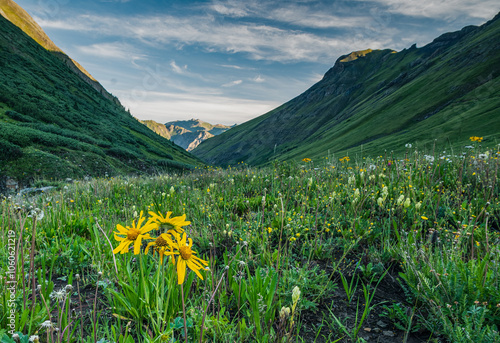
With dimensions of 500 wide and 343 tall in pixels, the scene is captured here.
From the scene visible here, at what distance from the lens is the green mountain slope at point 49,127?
22594mm

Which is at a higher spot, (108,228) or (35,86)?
(35,86)

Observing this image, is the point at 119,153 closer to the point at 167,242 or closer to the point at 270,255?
the point at 270,255

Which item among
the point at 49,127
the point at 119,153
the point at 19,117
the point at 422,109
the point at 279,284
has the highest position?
the point at 422,109

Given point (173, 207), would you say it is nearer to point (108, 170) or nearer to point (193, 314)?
point (193, 314)

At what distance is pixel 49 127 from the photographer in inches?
1405

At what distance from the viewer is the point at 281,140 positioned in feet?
555

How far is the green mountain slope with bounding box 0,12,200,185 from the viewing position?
2259 cm

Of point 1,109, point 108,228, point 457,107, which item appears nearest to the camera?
point 108,228

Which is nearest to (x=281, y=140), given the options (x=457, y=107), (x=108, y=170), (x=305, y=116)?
(x=305, y=116)

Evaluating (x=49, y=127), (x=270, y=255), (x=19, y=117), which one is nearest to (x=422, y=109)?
(x=49, y=127)

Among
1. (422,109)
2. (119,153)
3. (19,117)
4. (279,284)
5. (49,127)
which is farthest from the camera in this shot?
(422,109)

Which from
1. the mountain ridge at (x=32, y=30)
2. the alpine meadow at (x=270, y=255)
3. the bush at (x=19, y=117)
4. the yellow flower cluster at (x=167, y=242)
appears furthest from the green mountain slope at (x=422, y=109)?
the mountain ridge at (x=32, y=30)

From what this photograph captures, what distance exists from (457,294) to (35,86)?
67.8 meters

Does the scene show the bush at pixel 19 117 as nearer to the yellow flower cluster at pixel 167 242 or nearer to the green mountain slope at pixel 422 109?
the green mountain slope at pixel 422 109
